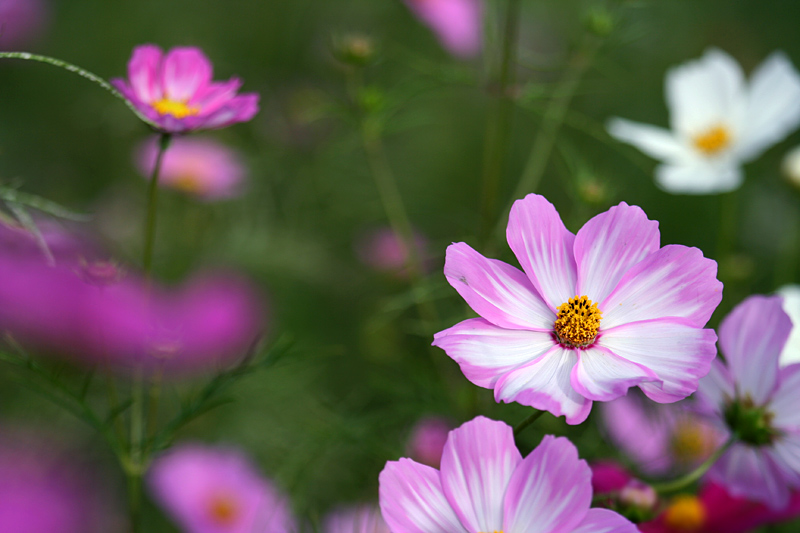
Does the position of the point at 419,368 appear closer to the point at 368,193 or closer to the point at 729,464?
the point at 729,464

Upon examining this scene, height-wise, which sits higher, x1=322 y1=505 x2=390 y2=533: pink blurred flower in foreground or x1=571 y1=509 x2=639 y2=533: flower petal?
x1=571 y1=509 x2=639 y2=533: flower petal

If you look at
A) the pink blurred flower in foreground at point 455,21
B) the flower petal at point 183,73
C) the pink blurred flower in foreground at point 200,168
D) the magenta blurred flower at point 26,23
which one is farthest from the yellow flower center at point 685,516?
the magenta blurred flower at point 26,23

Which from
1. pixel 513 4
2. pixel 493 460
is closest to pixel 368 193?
pixel 513 4

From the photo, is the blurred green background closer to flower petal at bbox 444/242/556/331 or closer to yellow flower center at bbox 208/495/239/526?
yellow flower center at bbox 208/495/239/526

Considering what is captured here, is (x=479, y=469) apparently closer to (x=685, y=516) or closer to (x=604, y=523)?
(x=604, y=523)

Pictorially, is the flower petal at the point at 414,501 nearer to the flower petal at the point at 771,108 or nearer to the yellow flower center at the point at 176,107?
the yellow flower center at the point at 176,107

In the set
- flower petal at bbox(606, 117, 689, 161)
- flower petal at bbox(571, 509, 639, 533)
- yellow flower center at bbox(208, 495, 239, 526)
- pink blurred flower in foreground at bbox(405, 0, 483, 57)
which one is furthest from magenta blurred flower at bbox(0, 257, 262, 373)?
pink blurred flower in foreground at bbox(405, 0, 483, 57)
